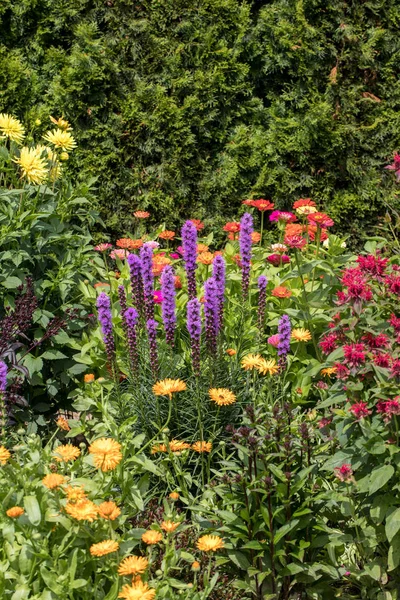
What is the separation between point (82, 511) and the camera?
2516mm

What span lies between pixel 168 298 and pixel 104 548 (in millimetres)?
1381

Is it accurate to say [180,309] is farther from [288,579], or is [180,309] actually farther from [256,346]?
[288,579]

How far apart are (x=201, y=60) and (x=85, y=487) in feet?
12.4

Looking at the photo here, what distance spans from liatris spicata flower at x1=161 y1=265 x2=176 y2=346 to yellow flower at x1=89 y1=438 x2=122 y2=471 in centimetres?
101

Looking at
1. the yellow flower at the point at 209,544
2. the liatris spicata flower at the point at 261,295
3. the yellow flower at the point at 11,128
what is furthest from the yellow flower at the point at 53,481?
the yellow flower at the point at 11,128

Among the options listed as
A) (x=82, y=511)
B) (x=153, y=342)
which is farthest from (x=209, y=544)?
(x=153, y=342)

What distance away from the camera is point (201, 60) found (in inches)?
226

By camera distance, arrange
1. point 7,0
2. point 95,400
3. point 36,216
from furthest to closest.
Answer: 1. point 7,0
2. point 36,216
3. point 95,400

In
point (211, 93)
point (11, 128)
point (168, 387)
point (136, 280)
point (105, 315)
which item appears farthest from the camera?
point (211, 93)

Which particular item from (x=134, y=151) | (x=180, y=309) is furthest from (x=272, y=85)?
(x=180, y=309)

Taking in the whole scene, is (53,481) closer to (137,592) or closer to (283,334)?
(137,592)

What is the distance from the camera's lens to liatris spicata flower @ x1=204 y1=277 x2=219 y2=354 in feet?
11.4

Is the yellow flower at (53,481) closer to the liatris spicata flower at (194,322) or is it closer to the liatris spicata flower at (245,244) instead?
the liatris spicata flower at (194,322)

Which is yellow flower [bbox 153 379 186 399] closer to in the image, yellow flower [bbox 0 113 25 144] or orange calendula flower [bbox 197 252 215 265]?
orange calendula flower [bbox 197 252 215 265]
